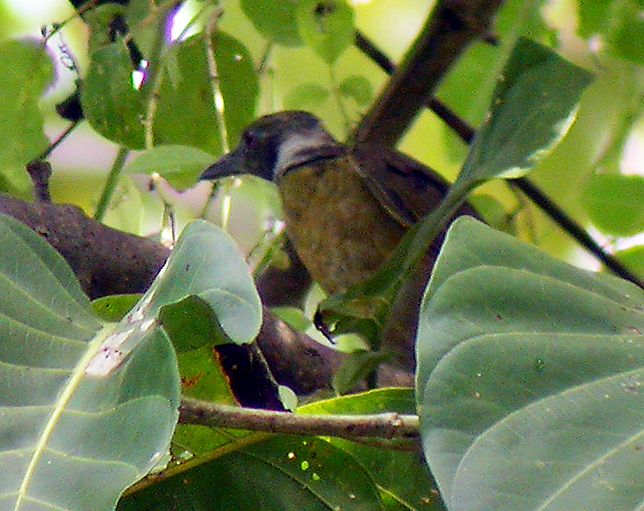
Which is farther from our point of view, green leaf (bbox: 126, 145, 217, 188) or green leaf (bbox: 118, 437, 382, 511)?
green leaf (bbox: 126, 145, 217, 188)

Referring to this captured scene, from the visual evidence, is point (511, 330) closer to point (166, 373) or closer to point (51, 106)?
point (166, 373)

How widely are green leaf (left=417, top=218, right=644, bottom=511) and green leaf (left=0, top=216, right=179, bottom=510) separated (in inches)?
8.0

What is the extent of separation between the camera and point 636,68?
2.04 meters

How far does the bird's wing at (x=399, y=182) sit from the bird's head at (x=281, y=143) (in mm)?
242

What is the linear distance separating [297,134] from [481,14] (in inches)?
32.7

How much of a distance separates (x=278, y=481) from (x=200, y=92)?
104 centimetres

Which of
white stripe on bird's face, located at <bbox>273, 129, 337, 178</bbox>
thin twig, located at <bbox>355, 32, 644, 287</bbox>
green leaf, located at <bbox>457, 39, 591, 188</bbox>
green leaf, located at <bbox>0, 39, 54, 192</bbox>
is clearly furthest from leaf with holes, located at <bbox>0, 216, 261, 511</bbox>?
white stripe on bird's face, located at <bbox>273, 129, 337, 178</bbox>

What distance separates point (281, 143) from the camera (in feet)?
9.13

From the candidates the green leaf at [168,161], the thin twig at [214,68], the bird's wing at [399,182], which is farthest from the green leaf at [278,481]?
the bird's wing at [399,182]

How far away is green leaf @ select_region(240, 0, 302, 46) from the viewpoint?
2.00 m

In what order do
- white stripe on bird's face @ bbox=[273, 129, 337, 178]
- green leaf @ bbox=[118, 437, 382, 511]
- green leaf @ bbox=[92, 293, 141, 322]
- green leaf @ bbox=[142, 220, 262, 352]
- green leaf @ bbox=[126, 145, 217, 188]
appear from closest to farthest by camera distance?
green leaf @ bbox=[142, 220, 262, 352] < green leaf @ bbox=[118, 437, 382, 511] < green leaf @ bbox=[92, 293, 141, 322] < green leaf @ bbox=[126, 145, 217, 188] < white stripe on bird's face @ bbox=[273, 129, 337, 178]

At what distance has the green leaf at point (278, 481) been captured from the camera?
1.06 metres

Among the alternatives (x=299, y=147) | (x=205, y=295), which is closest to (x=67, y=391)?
(x=205, y=295)

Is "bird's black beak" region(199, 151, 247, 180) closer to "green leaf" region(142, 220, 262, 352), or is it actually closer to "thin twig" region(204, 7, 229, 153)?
"thin twig" region(204, 7, 229, 153)
